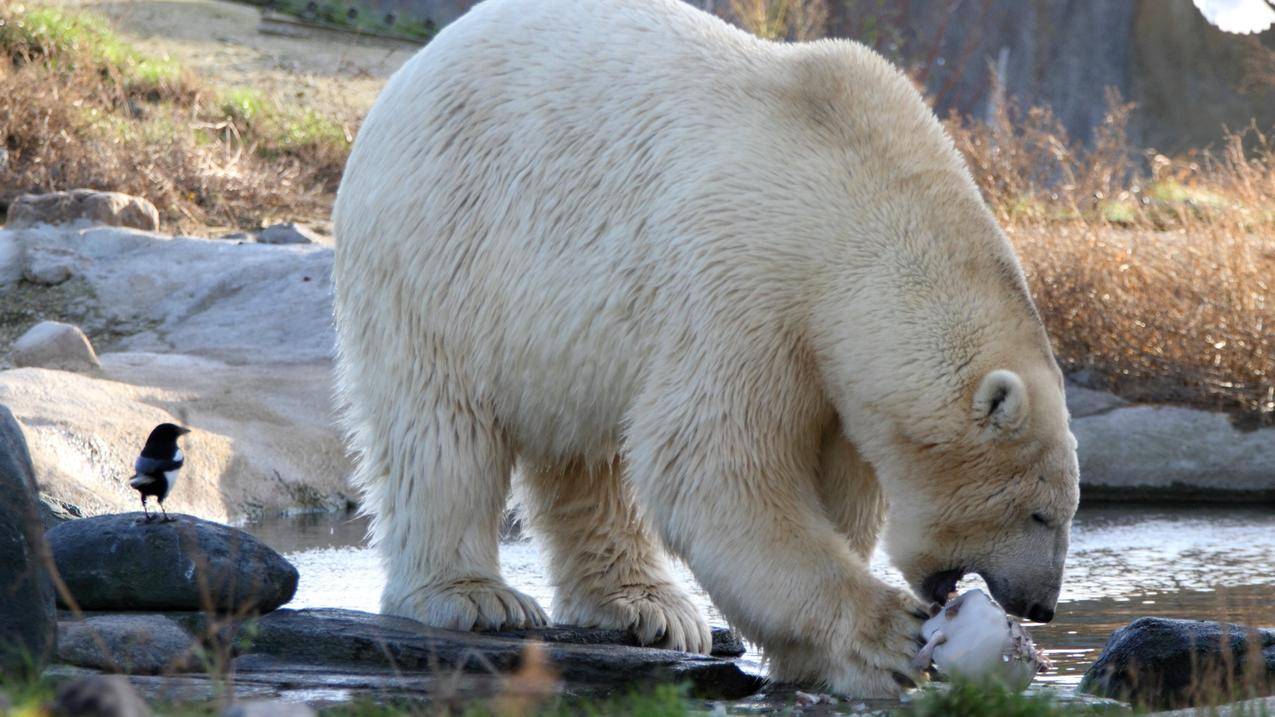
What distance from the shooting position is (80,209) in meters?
12.0

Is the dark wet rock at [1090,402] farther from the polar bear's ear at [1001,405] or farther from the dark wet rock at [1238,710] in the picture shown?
the dark wet rock at [1238,710]

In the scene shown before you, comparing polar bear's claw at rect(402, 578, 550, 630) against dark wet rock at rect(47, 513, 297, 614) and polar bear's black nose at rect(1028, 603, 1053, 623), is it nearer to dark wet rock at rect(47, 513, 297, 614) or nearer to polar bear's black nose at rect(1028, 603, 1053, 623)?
dark wet rock at rect(47, 513, 297, 614)

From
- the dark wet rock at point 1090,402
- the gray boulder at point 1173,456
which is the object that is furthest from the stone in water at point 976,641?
the dark wet rock at point 1090,402

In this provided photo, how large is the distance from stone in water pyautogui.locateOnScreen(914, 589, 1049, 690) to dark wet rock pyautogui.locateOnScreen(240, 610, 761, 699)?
0.65m

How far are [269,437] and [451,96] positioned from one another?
4.26 metres

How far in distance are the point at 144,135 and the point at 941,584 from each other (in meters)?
11.1

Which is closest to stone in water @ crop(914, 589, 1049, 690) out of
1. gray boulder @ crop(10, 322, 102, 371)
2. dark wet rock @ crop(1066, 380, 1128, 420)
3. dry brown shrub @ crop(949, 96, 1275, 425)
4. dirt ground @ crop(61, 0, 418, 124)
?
dark wet rock @ crop(1066, 380, 1128, 420)

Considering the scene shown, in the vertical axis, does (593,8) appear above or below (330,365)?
above

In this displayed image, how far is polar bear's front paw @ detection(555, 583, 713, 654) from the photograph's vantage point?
17.7 ft

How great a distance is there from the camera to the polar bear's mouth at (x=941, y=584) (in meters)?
4.61

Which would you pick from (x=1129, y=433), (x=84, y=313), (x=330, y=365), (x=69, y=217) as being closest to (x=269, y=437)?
(x=330, y=365)

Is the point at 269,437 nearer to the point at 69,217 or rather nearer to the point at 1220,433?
the point at 69,217

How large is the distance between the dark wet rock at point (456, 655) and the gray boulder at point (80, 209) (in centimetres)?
801

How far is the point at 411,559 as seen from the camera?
16.9 feet
